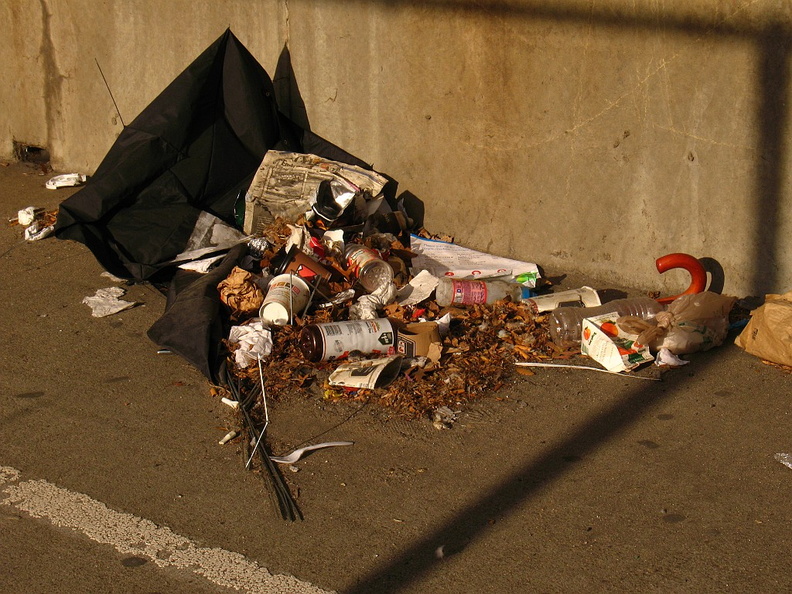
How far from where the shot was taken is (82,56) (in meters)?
7.55

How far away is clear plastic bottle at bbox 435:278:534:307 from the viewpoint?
5094 mm

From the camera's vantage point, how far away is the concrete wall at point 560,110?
4.73 metres

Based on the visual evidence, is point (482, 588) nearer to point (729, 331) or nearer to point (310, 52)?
point (729, 331)

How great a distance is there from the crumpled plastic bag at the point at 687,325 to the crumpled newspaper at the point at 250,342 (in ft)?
5.96

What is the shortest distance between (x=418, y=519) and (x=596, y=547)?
65cm

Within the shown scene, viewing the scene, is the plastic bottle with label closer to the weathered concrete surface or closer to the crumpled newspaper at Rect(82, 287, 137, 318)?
the weathered concrete surface

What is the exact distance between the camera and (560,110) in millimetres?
5305

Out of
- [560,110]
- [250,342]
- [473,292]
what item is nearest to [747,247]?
[560,110]

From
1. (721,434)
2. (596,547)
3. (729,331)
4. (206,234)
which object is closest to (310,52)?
(206,234)

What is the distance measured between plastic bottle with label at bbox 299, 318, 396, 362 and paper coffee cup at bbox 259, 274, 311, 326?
23cm

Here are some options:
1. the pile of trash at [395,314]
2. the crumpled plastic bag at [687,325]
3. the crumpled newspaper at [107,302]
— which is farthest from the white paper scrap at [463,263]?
the crumpled newspaper at [107,302]

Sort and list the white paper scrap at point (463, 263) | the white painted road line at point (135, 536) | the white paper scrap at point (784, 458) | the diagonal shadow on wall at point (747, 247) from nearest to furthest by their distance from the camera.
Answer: the white painted road line at point (135, 536), the diagonal shadow on wall at point (747, 247), the white paper scrap at point (784, 458), the white paper scrap at point (463, 263)

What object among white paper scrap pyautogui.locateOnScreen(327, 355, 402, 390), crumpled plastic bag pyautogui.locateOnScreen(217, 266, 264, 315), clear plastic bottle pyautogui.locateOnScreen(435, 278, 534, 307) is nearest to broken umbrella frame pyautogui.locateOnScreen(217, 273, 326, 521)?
crumpled plastic bag pyautogui.locateOnScreen(217, 266, 264, 315)

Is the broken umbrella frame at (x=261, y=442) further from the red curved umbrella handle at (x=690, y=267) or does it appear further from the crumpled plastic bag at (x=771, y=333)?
the crumpled plastic bag at (x=771, y=333)
